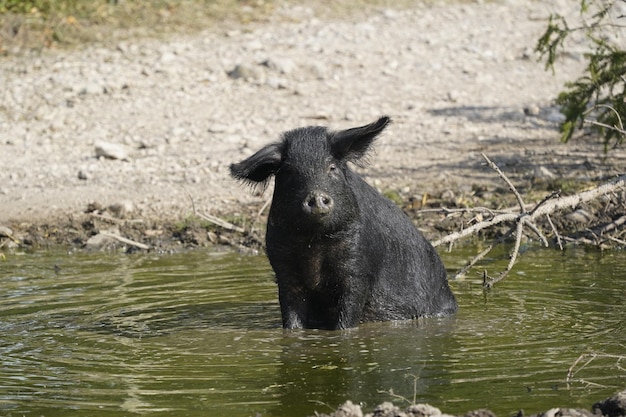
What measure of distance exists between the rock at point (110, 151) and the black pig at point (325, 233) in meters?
6.33

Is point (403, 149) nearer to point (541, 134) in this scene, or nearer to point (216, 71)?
point (541, 134)

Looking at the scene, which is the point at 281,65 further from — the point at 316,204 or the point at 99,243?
the point at 316,204

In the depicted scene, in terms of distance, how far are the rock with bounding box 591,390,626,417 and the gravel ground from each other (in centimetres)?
728

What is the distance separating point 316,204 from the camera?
7168mm

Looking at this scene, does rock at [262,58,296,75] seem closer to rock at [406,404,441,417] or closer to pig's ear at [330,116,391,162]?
pig's ear at [330,116,391,162]

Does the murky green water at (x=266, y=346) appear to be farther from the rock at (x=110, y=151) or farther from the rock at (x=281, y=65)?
the rock at (x=281, y=65)

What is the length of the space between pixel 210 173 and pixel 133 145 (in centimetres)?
153

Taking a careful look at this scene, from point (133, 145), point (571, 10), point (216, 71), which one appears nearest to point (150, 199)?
point (133, 145)

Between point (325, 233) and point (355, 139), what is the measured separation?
70 centimetres

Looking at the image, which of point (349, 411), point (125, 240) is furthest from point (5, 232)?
point (349, 411)

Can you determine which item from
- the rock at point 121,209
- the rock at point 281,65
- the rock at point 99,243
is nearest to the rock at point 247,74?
the rock at point 281,65

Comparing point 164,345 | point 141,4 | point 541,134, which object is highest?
point 141,4

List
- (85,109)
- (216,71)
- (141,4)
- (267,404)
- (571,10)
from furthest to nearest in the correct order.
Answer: (571,10)
(141,4)
(216,71)
(85,109)
(267,404)

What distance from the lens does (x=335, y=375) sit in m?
6.50
